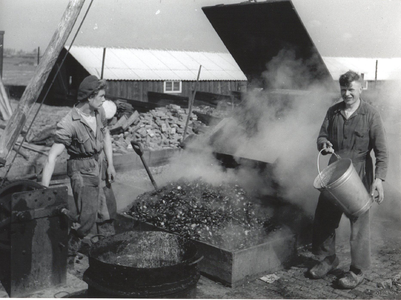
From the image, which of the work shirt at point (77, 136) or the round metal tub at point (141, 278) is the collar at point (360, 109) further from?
the work shirt at point (77, 136)

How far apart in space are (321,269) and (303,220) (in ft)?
2.86

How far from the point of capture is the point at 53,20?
9.23 m

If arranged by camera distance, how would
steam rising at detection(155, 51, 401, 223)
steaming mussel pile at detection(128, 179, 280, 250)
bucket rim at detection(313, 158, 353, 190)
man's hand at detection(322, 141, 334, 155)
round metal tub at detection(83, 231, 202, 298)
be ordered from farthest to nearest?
steam rising at detection(155, 51, 401, 223), steaming mussel pile at detection(128, 179, 280, 250), man's hand at detection(322, 141, 334, 155), bucket rim at detection(313, 158, 353, 190), round metal tub at detection(83, 231, 202, 298)

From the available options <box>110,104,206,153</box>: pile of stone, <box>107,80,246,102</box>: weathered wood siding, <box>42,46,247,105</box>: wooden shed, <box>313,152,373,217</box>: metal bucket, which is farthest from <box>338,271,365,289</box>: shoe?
<box>107,80,246,102</box>: weathered wood siding

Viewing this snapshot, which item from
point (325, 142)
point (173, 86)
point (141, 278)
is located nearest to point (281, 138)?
point (325, 142)

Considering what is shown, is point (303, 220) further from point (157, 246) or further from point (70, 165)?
point (70, 165)

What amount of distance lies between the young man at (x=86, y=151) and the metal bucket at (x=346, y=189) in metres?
2.35

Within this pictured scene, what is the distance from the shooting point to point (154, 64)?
77.7 ft

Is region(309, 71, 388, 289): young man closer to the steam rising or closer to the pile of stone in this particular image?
the steam rising

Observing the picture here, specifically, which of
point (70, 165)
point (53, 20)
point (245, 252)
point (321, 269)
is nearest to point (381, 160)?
point (321, 269)

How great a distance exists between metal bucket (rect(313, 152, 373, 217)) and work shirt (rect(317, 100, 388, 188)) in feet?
0.66

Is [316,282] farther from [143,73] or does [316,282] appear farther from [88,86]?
[143,73]

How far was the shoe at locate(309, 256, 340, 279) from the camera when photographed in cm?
438

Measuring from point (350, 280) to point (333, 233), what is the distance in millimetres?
517
